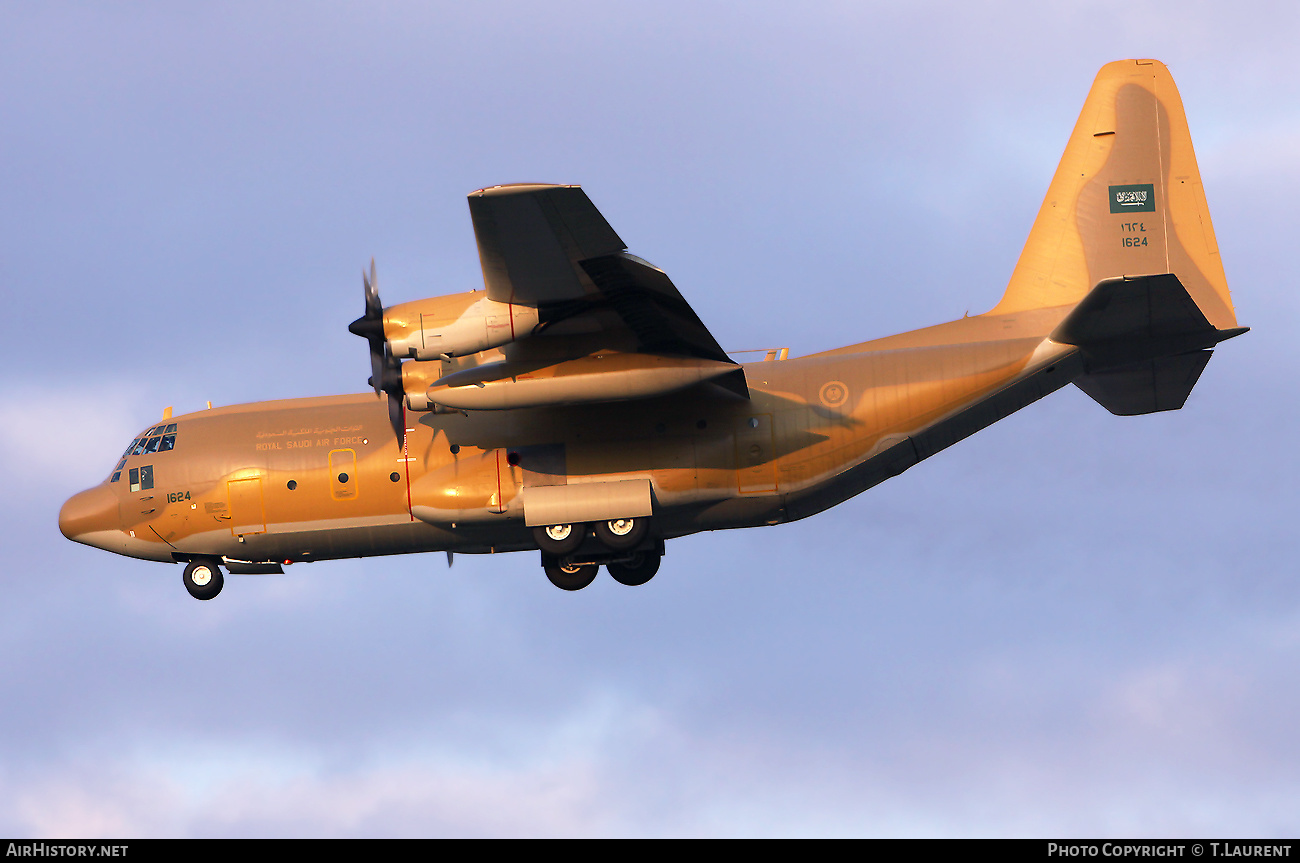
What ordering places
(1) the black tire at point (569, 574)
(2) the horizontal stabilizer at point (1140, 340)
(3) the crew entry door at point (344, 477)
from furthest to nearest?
1. (1) the black tire at point (569, 574)
2. (3) the crew entry door at point (344, 477)
3. (2) the horizontal stabilizer at point (1140, 340)

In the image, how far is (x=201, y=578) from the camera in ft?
84.8

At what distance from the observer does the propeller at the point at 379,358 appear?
72.9 ft

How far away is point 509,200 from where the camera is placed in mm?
19438

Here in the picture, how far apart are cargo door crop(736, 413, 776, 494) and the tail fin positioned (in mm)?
4614

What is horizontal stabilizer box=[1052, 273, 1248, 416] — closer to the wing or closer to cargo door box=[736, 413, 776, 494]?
cargo door box=[736, 413, 776, 494]

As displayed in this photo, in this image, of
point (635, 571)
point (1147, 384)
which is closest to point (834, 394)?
point (635, 571)

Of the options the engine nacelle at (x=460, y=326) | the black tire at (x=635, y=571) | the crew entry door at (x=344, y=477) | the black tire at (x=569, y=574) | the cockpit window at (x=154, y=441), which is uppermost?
the engine nacelle at (x=460, y=326)

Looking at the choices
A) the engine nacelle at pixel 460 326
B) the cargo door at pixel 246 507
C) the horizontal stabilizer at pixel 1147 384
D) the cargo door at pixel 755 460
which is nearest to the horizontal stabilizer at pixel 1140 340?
the horizontal stabilizer at pixel 1147 384

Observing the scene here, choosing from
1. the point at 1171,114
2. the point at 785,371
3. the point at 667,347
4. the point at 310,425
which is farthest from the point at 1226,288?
the point at 310,425

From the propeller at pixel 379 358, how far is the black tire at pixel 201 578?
443 centimetres

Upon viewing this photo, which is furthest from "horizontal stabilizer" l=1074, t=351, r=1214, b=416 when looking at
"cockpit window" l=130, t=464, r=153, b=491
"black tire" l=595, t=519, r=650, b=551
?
"cockpit window" l=130, t=464, r=153, b=491

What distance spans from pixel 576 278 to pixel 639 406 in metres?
3.65

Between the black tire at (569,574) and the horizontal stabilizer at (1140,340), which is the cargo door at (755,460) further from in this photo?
the horizontal stabilizer at (1140,340)
